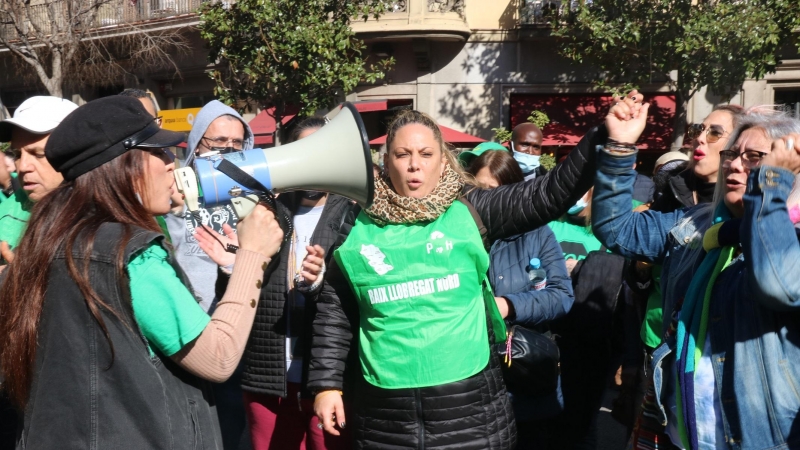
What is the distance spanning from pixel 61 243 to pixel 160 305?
274 millimetres

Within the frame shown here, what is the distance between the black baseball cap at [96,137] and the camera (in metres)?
1.94

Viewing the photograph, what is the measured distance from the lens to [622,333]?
13.3 ft

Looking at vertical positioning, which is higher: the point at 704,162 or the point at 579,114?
the point at 704,162

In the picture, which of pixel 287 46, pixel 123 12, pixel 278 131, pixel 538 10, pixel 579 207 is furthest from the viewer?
pixel 123 12

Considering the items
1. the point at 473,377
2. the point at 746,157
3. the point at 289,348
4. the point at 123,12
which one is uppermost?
the point at 123,12

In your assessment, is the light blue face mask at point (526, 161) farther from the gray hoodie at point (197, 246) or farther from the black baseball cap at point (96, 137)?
the black baseball cap at point (96, 137)

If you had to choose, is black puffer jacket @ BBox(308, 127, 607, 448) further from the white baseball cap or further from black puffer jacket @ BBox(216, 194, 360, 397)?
the white baseball cap

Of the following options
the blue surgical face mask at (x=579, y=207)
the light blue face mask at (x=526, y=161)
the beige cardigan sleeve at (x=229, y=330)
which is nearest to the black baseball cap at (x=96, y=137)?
the beige cardigan sleeve at (x=229, y=330)

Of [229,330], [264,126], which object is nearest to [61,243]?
[229,330]

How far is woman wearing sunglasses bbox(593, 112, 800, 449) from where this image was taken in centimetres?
203

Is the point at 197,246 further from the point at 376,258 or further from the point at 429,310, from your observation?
the point at 429,310

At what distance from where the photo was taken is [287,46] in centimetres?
1307

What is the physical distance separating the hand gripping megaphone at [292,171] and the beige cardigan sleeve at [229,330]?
9.0 inches

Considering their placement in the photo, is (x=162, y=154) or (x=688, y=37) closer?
(x=162, y=154)
